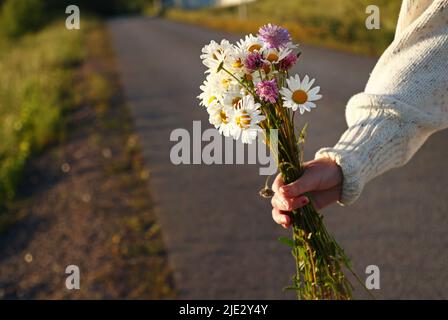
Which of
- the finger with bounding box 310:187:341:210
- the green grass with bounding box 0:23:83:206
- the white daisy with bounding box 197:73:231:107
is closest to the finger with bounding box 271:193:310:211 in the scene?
the finger with bounding box 310:187:341:210

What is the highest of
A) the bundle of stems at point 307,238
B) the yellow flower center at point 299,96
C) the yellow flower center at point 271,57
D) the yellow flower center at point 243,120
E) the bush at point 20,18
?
the bush at point 20,18

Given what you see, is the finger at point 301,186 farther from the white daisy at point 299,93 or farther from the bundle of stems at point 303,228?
the white daisy at point 299,93

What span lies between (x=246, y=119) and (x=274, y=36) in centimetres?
28

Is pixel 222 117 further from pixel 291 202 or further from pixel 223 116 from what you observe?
pixel 291 202

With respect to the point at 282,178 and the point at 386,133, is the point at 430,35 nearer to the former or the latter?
the point at 386,133

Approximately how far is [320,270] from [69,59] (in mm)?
16672

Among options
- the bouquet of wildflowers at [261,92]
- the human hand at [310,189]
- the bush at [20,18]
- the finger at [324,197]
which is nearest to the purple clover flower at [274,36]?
the bouquet of wildflowers at [261,92]

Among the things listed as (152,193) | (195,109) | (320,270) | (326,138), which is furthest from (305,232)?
(195,109)

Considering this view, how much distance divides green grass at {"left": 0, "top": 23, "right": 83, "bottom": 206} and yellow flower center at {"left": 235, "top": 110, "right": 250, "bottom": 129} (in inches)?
185

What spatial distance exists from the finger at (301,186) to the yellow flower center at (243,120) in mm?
261

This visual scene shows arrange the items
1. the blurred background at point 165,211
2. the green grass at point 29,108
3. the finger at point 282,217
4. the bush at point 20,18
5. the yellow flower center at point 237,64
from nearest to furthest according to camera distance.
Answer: the yellow flower center at point 237,64 → the finger at point 282,217 → the blurred background at point 165,211 → the green grass at point 29,108 → the bush at point 20,18

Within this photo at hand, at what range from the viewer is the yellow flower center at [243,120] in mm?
1639

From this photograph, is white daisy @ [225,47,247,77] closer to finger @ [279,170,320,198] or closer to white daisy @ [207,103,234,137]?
white daisy @ [207,103,234,137]

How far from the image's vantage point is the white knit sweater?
1905 mm
